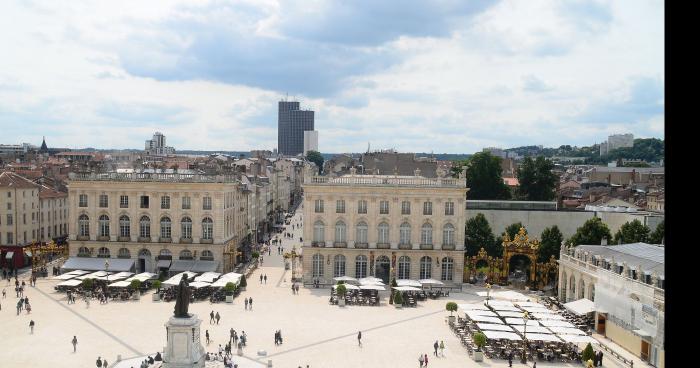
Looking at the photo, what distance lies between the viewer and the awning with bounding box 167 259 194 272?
63344mm

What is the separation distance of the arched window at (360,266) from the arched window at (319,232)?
149 inches

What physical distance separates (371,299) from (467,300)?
8.26 metres

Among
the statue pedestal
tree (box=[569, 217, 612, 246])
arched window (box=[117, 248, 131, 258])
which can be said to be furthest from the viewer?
arched window (box=[117, 248, 131, 258])

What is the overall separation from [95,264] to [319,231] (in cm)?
2136

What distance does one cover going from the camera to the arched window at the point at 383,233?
207 ft

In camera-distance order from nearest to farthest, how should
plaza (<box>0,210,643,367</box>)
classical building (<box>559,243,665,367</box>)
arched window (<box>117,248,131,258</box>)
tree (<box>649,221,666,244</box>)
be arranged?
classical building (<box>559,243,665,367</box>), plaza (<box>0,210,643,367</box>), tree (<box>649,221,666,244</box>), arched window (<box>117,248,131,258</box>)

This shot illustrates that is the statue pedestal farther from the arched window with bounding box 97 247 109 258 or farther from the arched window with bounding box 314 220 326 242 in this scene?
the arched window with bounding box 97 247 109 258

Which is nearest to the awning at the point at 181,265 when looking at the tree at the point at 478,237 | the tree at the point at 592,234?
the tree at the point at 478,237

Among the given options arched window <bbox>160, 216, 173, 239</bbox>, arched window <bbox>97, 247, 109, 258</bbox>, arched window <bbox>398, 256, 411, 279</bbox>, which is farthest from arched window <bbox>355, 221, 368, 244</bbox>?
arched window <bbox>97, 247, 109, 258</bbox>

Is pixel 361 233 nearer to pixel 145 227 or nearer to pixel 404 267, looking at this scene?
pixel 404 267

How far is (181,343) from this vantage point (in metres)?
32.6

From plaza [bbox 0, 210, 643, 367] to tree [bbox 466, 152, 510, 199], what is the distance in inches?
1250
